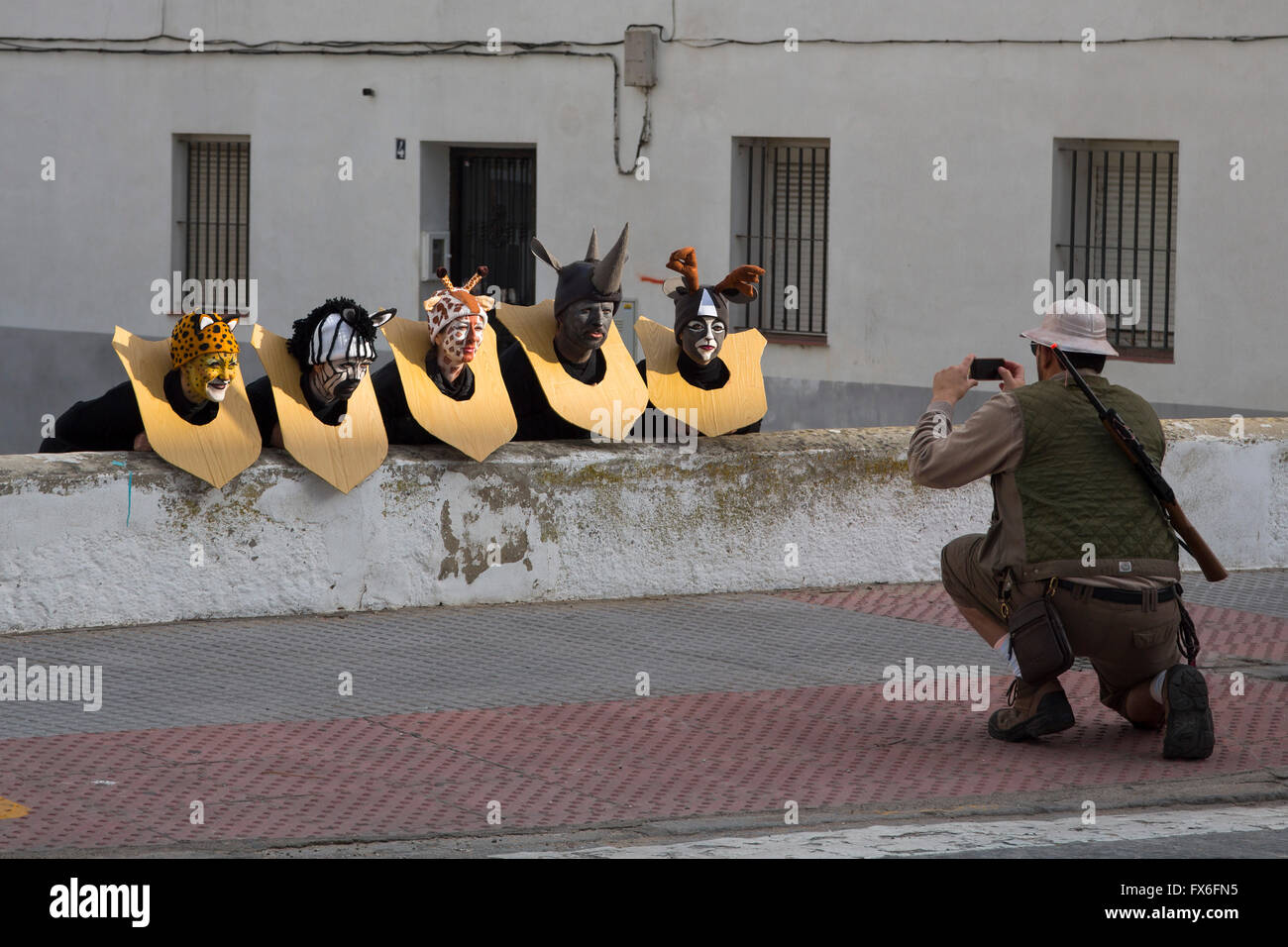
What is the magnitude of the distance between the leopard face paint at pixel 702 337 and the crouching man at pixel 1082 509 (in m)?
3.02

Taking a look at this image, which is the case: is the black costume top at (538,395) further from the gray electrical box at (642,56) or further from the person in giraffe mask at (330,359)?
the gray electrical box at (642,56)

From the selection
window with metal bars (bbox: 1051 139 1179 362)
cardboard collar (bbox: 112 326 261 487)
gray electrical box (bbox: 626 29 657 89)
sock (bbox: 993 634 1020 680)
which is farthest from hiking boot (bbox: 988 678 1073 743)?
gray electrical box (bbox: 626 29 657 89)

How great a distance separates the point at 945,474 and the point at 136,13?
1552 centimetres

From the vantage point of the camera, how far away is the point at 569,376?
959cm

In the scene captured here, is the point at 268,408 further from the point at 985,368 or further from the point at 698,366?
the point at 985,368

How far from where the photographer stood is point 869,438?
9812 millimetres

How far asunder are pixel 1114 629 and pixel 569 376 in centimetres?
362

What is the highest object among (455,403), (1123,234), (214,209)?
(214,209)

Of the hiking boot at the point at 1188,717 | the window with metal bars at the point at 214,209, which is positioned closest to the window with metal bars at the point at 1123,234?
the window with metal bars at the point at 214,209

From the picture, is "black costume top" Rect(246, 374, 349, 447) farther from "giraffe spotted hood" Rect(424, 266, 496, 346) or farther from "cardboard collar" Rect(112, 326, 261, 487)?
"giraffe spotted hood" Rect(424, 266, 496, 346)

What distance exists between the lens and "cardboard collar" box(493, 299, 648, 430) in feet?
31.2

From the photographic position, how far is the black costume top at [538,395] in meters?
9.64

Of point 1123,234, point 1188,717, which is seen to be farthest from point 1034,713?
point 1123,234

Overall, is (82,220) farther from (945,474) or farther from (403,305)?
(945,474)
